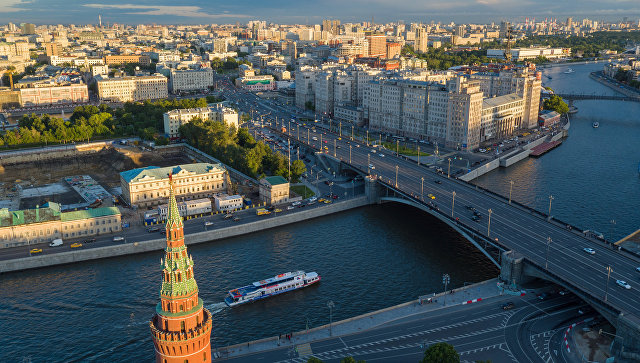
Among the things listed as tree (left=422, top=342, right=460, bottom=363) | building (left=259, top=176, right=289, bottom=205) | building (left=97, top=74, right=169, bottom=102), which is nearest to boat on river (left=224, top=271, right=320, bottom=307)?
tree (left=422, top=342, right=460, bottom=363)

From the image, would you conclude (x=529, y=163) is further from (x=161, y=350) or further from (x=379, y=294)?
(x=161, y=350)

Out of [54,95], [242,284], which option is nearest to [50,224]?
[242,284]

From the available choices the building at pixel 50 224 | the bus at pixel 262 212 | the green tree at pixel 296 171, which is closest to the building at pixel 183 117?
the green tree at pixel 296 171

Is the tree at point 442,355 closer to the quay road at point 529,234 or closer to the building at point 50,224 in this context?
the quay road at point 529,234

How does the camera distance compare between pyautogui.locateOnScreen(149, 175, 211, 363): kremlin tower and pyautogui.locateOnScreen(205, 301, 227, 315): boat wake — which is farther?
pyautogui.locateOnScreen(205, 301, 227, 315): boat wake

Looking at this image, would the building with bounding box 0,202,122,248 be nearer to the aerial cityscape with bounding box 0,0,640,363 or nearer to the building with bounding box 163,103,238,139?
the aerial cityscape with bounding box 0,0,640,363

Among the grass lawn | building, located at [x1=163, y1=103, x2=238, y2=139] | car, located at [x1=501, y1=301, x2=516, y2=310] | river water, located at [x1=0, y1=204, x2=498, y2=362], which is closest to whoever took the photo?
river water, located at [x1=0, y1=204, x2=498, y2=362]

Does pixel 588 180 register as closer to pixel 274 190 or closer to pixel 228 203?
pixel 274 190
